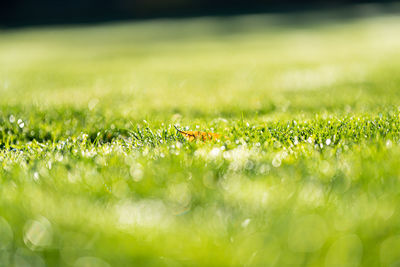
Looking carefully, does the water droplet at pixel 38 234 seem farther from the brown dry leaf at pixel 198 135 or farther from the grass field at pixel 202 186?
the brown dry leaf at pixel 198 135

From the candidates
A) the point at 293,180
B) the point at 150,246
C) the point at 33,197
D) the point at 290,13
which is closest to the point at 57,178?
the point at 33,197

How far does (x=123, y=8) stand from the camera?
2962 cm

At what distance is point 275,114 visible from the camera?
3160 millimetres

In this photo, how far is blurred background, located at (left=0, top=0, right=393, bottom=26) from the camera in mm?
27759

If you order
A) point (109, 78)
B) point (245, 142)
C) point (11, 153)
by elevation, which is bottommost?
point (109, 78)

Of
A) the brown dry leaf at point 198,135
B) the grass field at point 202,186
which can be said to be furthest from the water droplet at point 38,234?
the brown dry leaf at point 198,135

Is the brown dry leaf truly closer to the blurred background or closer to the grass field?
the grass field

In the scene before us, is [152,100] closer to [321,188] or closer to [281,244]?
[321,188]

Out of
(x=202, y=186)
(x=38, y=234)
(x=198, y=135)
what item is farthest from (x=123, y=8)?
(x=38, y=234)

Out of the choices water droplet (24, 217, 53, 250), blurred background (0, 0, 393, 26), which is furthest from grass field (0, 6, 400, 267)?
blurred background (0, 0, 393, 26)

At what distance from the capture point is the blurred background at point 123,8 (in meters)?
27.8

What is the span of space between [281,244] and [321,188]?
45 centimetres

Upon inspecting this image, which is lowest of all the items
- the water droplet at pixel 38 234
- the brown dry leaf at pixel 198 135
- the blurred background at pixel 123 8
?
the blurred background at pixel 123 8

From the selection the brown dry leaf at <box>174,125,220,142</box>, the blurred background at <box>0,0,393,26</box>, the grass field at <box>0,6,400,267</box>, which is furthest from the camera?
the blurred background at <box>0,0,393,26</box>
